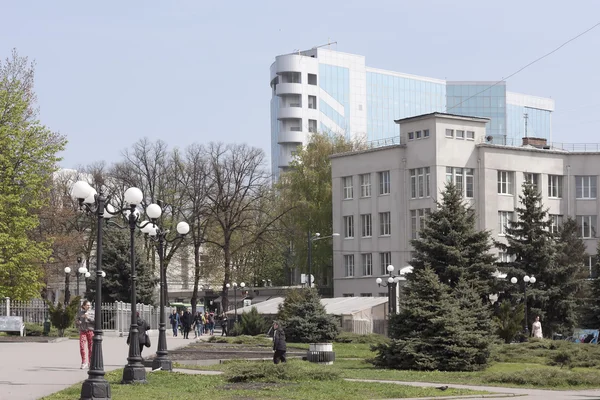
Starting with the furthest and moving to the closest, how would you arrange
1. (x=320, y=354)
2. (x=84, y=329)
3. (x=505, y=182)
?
(x=505, y=182)
(x=320, y=354)
(x=84, y=329)

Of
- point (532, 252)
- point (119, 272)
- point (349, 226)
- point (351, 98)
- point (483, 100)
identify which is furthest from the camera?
point (483, 100)

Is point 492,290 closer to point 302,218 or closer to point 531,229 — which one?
point 531,229

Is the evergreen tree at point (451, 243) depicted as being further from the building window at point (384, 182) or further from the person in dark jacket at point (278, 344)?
the building window at point (384, 182)

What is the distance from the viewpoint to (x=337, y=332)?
172ft

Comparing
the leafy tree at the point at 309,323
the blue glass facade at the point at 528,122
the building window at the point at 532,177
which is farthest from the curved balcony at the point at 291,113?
the leafy tree at the point at 309,323

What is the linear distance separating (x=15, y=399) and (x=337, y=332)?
110 feet

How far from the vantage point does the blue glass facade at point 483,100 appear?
154 metres

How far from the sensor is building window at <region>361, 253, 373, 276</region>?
80.7 m

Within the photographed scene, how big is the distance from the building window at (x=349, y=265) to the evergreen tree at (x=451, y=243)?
28.6 metres

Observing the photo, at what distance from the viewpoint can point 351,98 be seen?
140m

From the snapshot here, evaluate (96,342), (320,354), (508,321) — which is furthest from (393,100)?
(96,342)

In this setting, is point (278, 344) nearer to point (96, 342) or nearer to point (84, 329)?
point (84, 329)

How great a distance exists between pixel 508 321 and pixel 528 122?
Result: 119m

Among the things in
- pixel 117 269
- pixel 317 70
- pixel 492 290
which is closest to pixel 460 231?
pixel 492 290
